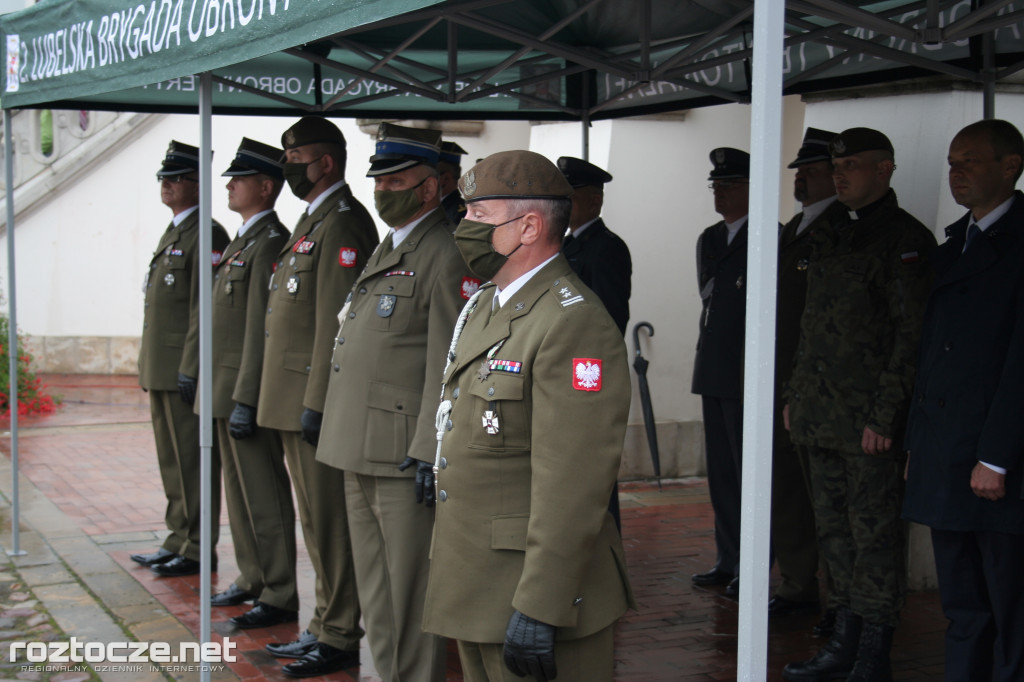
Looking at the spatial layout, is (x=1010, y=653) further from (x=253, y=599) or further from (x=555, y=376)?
(x=253, y=599)

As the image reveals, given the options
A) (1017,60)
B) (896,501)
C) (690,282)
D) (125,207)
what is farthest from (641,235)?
(125,207)

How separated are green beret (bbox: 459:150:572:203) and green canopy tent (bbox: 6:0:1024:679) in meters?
0.46

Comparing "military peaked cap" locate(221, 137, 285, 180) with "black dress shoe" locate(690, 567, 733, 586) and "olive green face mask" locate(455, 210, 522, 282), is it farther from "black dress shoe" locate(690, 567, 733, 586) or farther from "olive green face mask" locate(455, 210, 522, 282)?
"black dress shoe" locate(690, 567, 733, 586)

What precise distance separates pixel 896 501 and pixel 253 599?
3.10 m

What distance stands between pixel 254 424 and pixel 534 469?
2.52 meters

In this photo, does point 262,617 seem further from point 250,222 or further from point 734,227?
point 734,227

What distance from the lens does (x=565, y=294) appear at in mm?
2742

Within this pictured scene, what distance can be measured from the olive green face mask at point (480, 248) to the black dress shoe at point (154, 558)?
3653 mm

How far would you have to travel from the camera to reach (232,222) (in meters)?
11.7

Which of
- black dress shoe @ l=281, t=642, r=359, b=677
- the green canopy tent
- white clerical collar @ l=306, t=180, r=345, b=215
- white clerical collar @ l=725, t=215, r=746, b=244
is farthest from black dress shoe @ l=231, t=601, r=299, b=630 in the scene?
white clerical collar @ l=725, t=215, r=746, b=244

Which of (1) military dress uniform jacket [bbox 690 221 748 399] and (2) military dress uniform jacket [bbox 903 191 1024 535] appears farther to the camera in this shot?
(1) military dress uniform jacket [bbox 690 221 748 399]

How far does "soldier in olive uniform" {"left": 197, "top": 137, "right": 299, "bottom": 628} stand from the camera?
498 centimetres

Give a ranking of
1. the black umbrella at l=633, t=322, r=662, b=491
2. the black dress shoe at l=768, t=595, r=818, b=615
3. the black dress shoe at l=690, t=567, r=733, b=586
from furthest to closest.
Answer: the black umbrella at l=633, t=322, r=662, b=491, the black dress shoe at l=690, t=567, r=733, b=586, the black dress shoe at l=768, t=595, r=818, b=615

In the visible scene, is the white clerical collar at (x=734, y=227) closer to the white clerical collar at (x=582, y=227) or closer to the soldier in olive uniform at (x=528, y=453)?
the white clerical collar at (x=582, y=227)
